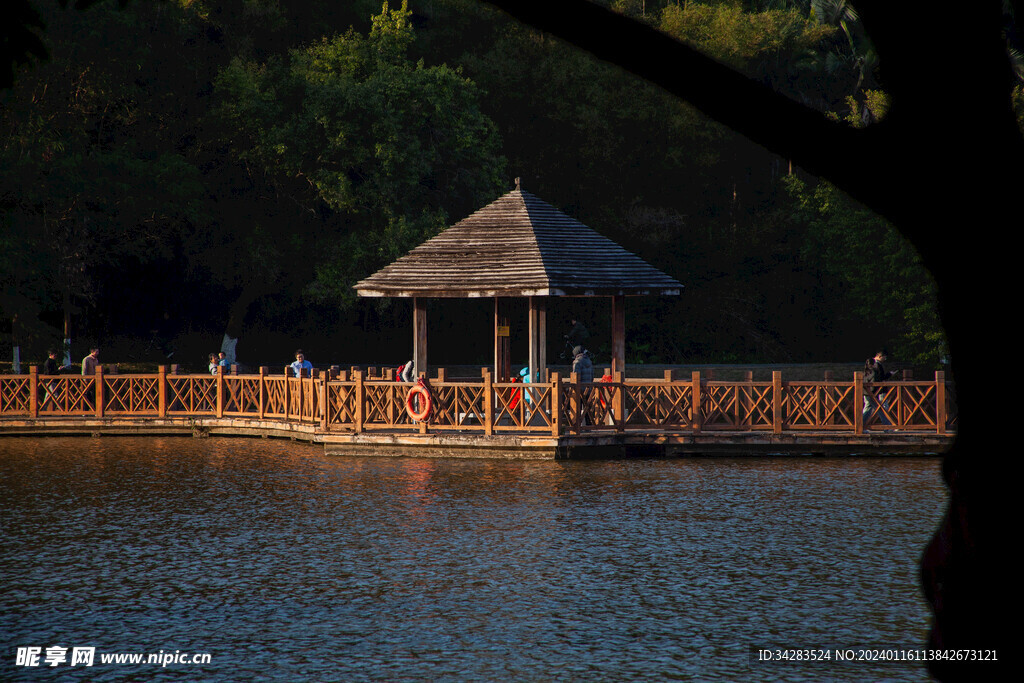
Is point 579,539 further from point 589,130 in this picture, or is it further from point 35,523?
point 589,130

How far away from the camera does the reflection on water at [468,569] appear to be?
776 cm

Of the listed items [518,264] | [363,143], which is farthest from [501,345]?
[363,143]

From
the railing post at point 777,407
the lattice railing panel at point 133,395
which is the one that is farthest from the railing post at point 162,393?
the railing post at point 777,407

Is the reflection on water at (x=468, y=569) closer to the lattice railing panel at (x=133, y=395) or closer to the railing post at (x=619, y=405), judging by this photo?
the railing post at (x=619, y=405)

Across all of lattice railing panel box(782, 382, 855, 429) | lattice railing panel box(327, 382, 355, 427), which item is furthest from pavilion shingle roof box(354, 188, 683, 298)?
lattice railing panel box(782, 382, 855, 429)

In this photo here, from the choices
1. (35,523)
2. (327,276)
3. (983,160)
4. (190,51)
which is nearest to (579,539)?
(35,523)

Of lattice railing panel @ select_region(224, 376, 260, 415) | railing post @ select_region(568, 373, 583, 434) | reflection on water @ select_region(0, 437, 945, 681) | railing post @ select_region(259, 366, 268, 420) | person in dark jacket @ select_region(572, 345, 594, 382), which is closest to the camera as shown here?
reflection on water @ select_region(0, 437, 945, 681)

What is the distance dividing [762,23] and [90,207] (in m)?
27.6

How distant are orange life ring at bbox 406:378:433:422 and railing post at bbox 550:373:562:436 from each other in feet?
8.00

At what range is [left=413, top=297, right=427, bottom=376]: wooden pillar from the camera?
22922 millimetres

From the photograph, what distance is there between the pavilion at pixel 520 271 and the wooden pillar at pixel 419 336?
0.8 inches

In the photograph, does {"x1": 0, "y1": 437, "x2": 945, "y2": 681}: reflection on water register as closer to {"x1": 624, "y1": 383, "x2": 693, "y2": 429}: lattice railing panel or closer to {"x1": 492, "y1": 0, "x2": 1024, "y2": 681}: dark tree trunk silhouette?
{"x1": 624, "y1": 383, "x2": 693, "y2": 429}: lattice railing panel

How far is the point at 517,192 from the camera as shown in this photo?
2525 centimetres

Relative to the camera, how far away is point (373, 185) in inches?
1423
